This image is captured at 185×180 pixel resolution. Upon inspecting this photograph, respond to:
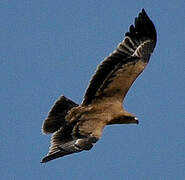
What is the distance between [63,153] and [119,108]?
6.51 feet

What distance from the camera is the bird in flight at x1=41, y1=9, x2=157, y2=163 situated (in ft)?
41.2

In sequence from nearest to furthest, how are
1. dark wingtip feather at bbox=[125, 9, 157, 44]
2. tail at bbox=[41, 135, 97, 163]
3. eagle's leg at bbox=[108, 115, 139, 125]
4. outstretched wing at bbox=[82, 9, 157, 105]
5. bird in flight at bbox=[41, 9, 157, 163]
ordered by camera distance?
tail at bbox=[41, 135, 97, 163] → bird in flight at bbox=[41, 9, 157, 163] → eagle's leg at bbox=[108, 115, 139, 125] → outstretched wing at bbox=[82, 9, 157, 105] → dark wingtip feather at bbox=[125, 9, 157, 44]

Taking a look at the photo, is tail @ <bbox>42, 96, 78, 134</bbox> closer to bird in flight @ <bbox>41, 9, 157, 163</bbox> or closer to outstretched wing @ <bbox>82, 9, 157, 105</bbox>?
bird in flight @ <bbox>41, 9, 157, 163</bbox>

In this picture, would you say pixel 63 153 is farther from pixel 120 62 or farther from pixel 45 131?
pixel 120 62

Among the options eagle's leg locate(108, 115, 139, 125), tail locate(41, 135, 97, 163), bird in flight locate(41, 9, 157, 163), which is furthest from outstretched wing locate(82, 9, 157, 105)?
tail locate(41, 135, 97, 163)

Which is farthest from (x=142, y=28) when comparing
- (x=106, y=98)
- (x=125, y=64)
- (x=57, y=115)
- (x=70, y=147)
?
(x=70, y=147)

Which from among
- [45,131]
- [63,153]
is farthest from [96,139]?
[45,131]

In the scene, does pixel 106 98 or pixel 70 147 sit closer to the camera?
pixel 70 147

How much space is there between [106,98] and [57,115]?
0.89 metres

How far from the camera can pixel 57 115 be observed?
13477 mm

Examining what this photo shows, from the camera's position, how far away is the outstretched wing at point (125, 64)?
529 inches

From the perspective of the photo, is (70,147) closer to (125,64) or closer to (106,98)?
(106,98)

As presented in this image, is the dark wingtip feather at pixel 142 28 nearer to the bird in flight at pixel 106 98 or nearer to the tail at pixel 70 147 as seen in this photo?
the bird in flight at pixel 106 98

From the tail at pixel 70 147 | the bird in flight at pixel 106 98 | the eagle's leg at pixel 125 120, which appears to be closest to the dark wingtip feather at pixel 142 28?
the bird in flight at pixel 106 98
